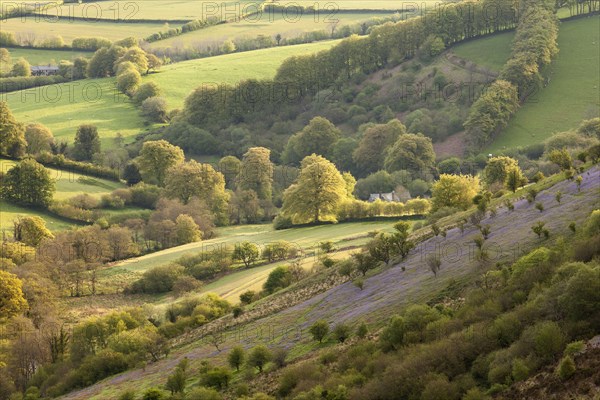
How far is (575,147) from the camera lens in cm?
12719

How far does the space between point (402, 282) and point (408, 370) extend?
17.3 metres

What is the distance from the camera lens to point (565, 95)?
519 feet

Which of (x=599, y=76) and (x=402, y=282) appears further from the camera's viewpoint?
(x=599, y=76)

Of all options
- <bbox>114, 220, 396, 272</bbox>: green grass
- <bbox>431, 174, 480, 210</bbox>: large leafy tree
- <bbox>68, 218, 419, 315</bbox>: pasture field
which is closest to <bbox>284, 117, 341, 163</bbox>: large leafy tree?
<bbox>68, 218, 419, 315</bbox>: pasture field

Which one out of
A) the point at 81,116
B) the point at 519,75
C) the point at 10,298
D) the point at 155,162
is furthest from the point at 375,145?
the point at 10,298

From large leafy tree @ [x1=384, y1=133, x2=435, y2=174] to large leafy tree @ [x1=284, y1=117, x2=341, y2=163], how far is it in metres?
22.7

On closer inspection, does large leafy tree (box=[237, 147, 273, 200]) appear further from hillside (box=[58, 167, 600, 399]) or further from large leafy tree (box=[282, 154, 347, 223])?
hillside (box=[58, 167, 600, 399])

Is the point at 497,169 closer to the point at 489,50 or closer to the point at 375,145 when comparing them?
the point at 375,145

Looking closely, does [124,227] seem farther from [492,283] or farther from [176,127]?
[492,283]

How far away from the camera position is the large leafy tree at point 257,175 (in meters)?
145

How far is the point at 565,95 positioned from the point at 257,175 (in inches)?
2107

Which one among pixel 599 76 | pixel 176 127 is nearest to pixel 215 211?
pixel 176 127

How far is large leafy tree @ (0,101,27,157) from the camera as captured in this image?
150125mm

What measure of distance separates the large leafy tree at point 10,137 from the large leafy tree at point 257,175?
35.8 metres
